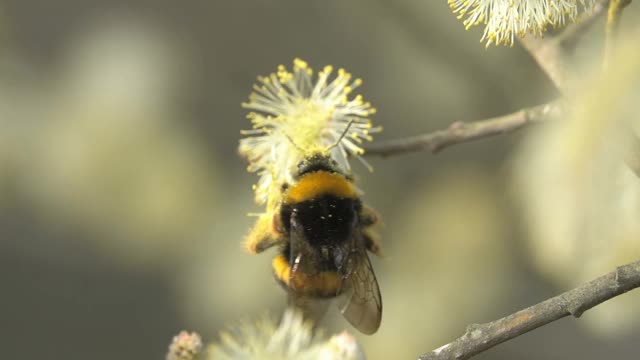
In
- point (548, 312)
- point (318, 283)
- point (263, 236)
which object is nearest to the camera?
point (548, 312)

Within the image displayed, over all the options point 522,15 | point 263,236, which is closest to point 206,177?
point 263,236

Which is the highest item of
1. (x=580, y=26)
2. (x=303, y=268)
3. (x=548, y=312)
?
(x=580, y=26)

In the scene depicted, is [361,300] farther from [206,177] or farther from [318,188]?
[206,177]

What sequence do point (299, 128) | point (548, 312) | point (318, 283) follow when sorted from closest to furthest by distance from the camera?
point (548, 312) → point (318, 283) → point (299, 128)

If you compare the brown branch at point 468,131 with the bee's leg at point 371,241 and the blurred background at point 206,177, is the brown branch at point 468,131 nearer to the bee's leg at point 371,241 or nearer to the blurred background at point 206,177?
the bee's leg at point 371,241

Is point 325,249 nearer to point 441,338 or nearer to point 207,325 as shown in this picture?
point 441,338

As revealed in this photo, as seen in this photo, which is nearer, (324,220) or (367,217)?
(324,220)

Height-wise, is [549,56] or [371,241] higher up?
[549,56]

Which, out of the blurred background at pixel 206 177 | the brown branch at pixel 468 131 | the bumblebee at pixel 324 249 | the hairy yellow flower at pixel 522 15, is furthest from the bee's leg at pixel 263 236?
the blurred background at pixel 206 177
